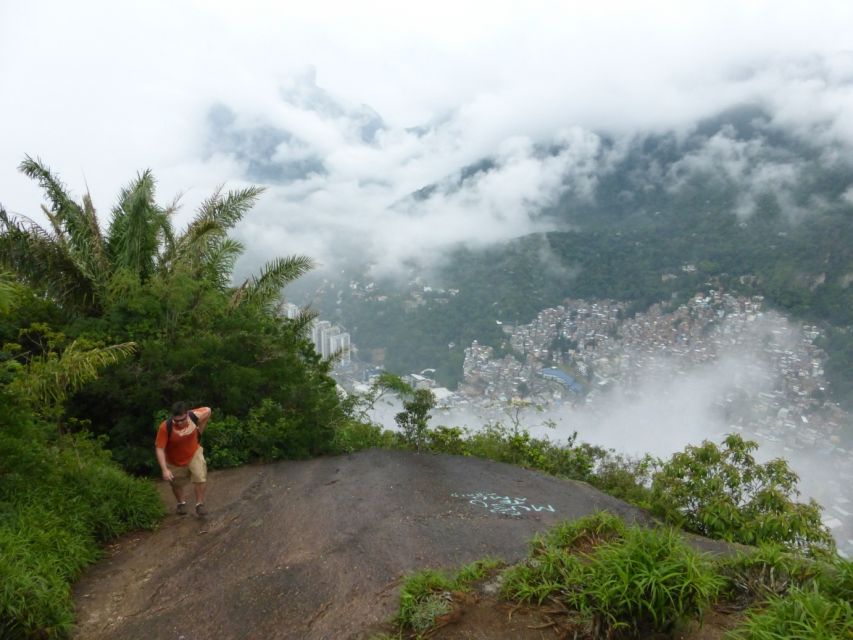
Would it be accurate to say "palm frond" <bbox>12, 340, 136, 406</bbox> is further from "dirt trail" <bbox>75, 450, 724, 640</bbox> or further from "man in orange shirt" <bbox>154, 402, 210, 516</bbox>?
"dirt trail" <bbox>75, 450, 724, 640</bbox>

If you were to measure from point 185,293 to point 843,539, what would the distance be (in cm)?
1502

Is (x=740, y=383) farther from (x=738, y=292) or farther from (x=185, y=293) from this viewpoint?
(x=185, y=293)

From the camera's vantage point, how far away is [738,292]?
54.5 metres

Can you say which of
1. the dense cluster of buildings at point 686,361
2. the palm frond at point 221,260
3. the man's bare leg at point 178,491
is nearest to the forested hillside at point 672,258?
the dense cluster of buildings at point 686,361

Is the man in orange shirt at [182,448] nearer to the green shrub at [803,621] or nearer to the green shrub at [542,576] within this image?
the green shrub at [542,576]

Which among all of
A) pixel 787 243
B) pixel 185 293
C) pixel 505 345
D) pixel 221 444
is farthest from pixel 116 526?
pixel 787 243

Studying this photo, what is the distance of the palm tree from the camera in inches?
344

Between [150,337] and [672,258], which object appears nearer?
[150,337]

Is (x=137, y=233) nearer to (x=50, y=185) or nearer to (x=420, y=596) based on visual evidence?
(x=50, y=185)

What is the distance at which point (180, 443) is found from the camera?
5.19 m

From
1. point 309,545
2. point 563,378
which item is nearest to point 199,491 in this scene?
point 309,545

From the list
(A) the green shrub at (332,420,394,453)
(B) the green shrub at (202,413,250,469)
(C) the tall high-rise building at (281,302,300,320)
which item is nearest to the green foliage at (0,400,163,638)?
(B) the green shrub at (202,413,250,469)

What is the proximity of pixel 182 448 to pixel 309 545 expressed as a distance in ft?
5.52

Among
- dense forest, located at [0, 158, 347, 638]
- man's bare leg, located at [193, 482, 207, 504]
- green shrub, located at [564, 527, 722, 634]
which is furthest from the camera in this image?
man's bare leg, located at [193, 482, 207, 504]
